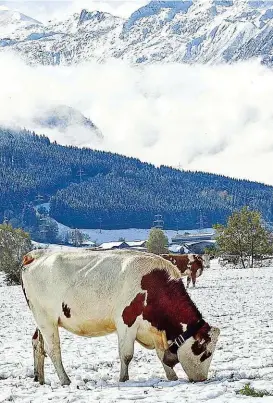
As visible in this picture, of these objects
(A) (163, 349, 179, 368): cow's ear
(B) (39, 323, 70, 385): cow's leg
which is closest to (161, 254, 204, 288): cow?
(B) (39, 323, 70, 385): cow's leg

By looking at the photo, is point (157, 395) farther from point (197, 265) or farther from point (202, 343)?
point (197, 265)

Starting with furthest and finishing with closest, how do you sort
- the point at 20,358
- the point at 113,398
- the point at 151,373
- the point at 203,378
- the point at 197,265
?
the point at 197,265, the point at 20,358, the point at 151,373, the point at 203,378, the point at 113,398

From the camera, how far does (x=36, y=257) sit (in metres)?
15.0

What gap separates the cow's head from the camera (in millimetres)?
13023

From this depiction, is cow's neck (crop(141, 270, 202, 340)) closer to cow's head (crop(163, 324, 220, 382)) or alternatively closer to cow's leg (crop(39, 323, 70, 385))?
cow's head (crop(163, 324, 220, 382))

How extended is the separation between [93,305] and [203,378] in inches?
112

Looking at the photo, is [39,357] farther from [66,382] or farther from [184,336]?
[184,336]

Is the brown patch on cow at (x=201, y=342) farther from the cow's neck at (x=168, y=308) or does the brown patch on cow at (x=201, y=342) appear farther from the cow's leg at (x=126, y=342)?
the cow's leg at (x=126, y=342)

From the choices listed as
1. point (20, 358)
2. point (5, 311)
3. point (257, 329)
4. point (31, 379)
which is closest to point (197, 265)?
point (5, 311)

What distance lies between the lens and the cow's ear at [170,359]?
13310mm

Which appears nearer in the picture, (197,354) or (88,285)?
(197,354)

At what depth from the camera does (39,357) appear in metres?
14.7

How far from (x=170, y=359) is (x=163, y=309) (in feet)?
3.46

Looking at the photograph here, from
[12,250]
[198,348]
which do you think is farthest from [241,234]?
[198,348]
